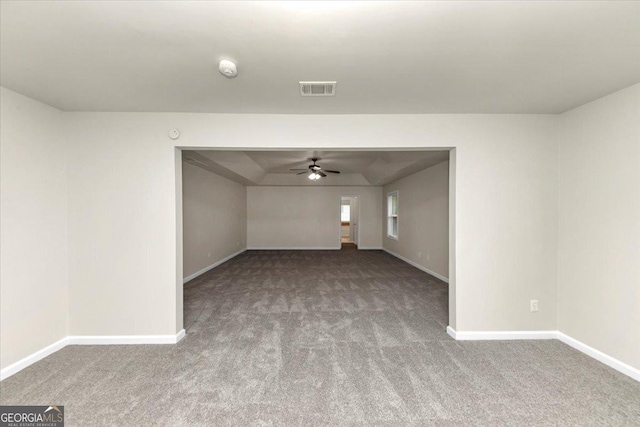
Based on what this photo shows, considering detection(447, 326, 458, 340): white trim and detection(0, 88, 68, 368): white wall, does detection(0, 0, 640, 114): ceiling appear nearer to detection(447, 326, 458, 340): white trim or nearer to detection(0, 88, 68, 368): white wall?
detection(0, 88, 68, 368): white wall

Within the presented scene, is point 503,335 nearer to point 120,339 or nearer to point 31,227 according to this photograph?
point 120,339

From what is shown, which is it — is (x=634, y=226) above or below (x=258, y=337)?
above

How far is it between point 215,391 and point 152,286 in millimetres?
1286

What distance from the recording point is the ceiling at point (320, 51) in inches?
50.9

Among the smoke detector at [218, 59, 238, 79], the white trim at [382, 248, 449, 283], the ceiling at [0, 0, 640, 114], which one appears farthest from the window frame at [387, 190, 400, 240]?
the smoke detector at [218, 59, 238, 79]

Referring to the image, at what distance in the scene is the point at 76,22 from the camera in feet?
4.46

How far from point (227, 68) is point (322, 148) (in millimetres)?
1223

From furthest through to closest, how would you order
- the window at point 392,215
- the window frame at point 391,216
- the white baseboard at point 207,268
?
the window at point 392,215, the window frame at point 391,216, the white baseboard at point 207,268

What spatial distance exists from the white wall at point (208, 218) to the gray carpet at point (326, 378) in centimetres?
213

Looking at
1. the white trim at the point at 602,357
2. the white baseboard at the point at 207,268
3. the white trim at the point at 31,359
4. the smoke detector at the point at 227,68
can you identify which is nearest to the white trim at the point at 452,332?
the white trim at the point at 602,357

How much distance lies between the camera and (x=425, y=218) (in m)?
5.68

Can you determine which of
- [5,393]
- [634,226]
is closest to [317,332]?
[5,393]

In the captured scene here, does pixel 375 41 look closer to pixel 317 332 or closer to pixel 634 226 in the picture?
pixel 634 226

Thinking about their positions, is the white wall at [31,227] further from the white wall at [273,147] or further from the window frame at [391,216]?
the window frame at [391,216]
